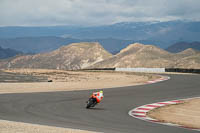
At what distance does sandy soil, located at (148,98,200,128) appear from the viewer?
535 inches

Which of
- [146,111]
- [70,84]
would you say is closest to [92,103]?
[146,111]

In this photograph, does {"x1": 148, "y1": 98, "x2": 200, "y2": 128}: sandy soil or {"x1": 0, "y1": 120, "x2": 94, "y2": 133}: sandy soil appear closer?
{"x1": 0, "y1": 120, "x2": 94, "y2": 133}: sandy soil

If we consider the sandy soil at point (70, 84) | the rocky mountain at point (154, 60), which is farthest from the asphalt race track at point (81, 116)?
the rocky mountain at point (154, 60)

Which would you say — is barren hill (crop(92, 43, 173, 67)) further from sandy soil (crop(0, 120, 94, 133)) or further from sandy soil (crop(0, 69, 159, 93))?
sandy soil (crop(0, 120, 94, 133))

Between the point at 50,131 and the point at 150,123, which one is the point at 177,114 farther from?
the point at 50,131

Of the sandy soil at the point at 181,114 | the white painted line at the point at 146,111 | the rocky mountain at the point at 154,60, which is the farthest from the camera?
the rocky mountain at the point at 154,60

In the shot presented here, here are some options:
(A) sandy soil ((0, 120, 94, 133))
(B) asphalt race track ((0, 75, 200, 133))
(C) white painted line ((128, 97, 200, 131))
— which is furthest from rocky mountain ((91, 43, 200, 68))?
(A) sandy soil ((0, 120, 94, 133))

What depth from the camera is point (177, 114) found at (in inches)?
619

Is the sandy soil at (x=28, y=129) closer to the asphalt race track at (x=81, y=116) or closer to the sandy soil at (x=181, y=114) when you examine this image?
the asphalt race track at (x=81, y=116)

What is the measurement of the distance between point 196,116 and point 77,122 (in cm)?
494

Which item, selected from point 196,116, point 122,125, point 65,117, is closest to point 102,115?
point 65,117

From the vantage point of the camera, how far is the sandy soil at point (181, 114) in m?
13.6

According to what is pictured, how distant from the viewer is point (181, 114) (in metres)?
15.7

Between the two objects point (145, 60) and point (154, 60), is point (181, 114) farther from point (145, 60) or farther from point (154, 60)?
point (145, 60)
